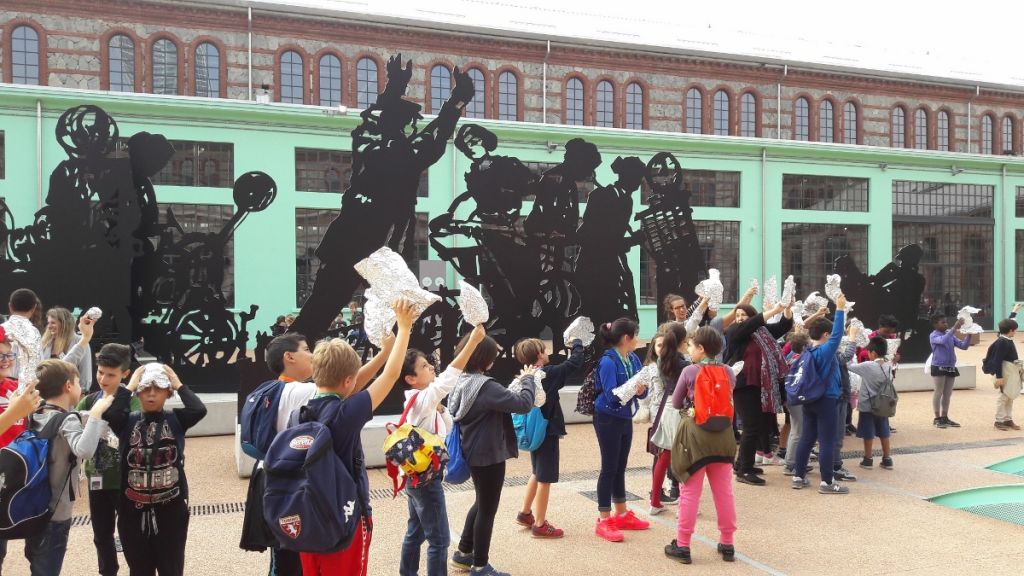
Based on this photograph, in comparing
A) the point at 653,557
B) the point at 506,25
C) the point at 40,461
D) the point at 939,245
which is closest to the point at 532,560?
the point at 653,557

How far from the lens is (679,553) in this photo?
5.71 meters

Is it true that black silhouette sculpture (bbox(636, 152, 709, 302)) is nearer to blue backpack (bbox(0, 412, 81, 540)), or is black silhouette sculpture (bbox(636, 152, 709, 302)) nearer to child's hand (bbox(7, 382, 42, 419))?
blue backpack (bbox(0, 412, 81, 540))

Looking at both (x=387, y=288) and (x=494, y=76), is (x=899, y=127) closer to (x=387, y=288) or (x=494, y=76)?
(x=494, y=76)

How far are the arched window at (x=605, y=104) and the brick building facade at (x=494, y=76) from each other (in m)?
0.06

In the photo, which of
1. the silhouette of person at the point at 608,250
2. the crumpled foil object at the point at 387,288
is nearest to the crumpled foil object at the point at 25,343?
the crumpled foil object at the point at 387,288

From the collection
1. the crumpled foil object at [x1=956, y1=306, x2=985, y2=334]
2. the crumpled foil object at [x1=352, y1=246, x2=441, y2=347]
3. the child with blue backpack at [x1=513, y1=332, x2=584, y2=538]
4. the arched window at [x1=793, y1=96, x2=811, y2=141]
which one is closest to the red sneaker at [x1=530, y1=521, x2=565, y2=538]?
the child with blue backpack at [x1=513, y1=332, x2=584, y2=538]

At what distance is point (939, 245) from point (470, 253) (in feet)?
92.5

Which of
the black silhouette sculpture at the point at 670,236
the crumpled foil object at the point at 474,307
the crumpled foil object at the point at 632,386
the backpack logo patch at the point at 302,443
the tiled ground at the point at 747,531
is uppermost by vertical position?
the black silhouette sculpture at the point at 670,236

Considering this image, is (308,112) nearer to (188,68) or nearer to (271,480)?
(188,68)

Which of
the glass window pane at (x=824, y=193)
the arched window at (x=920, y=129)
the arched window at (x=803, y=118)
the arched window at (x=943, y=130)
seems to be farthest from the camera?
the arched window at (x=943, y=130)

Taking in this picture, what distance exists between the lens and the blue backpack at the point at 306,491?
3.43 meters

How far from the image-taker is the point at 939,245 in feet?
108

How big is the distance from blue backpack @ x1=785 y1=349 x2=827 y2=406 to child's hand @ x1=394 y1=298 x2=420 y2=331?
4.98 metres

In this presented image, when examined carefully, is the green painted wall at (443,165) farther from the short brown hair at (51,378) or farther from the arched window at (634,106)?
the short brown hair at (51,378)
